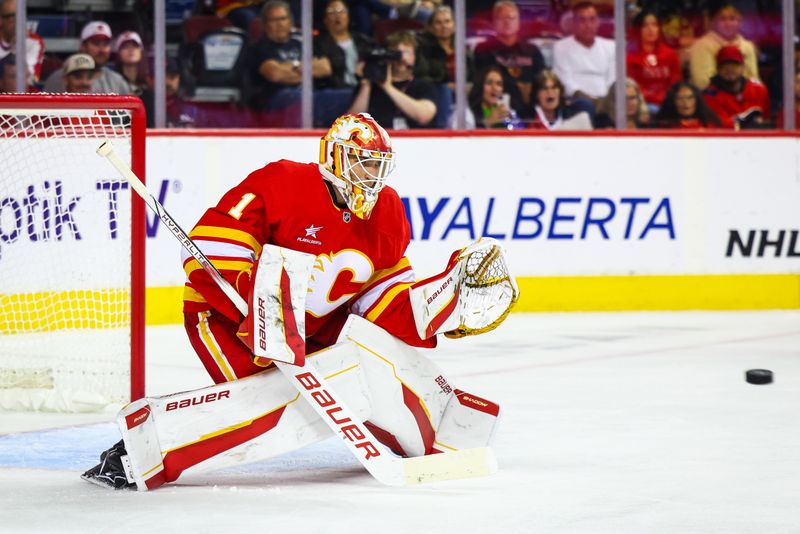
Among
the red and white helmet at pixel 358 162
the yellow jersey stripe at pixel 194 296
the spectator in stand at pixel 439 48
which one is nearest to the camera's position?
the red and white helmet at pixel 358 162

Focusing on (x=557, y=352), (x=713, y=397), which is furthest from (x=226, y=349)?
(x=557, y=352)

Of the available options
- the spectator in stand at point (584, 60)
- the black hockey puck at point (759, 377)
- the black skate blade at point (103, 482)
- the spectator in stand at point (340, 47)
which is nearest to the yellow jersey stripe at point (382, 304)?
the black skate blade at point (103, 482)

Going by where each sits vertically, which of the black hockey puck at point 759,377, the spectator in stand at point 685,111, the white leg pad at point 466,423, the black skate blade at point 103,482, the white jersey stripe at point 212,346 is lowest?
the black hockey puck at point 759,377

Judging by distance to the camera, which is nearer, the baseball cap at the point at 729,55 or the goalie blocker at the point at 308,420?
the goalie blocker at the point at 308,420

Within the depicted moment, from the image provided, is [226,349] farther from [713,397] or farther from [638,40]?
[638,40]

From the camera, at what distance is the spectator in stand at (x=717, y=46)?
22.8 ft

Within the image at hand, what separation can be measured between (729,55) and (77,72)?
3.19 meters

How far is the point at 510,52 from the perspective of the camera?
666cm

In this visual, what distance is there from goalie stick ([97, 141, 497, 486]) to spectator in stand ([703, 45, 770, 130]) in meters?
4.34

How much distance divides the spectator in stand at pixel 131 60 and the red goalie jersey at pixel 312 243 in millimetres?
3193

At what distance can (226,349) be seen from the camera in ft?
10.2

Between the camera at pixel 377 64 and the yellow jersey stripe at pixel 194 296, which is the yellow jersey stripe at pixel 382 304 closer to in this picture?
the yellow jersey stripe at pixel 194 296

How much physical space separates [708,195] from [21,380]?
11.9ft

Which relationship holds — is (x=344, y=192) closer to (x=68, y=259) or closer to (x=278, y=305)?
(x=278, y=305)
